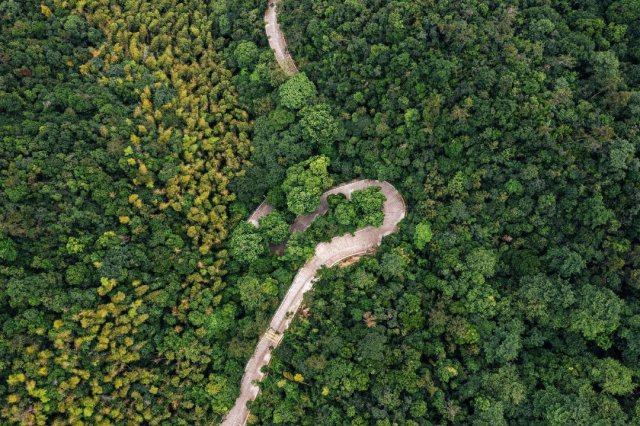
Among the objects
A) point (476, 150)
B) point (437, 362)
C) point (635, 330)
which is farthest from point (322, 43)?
point (635, 330)

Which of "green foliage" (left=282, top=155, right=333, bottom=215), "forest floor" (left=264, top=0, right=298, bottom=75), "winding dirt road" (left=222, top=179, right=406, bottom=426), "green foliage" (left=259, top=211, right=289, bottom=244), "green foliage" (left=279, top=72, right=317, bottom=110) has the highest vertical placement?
"forest floor" (left=264, top=0, right=298, bottom=75)

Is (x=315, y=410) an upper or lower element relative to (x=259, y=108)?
lower

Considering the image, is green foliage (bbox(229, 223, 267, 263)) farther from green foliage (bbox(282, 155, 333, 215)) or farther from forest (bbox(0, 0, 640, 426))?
green foliage (bbox(282, 155, 333, 215))

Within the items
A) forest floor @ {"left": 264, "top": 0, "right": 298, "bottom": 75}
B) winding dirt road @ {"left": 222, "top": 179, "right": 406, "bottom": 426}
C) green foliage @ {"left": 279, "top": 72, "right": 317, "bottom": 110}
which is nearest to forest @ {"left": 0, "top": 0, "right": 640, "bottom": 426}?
green foliage @ {"left": 279, "top": 72, "right": 317, "bottom": 110}

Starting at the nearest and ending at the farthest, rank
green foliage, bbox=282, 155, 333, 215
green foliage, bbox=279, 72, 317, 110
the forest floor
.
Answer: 1. green foliage, bbox=282, 155, 333, 215
2. green foliage, bbox=279, 72, 317, 110
3. the forest floor

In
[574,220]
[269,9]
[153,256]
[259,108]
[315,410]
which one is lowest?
[315,410]

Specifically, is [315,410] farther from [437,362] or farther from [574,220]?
[574,220]
